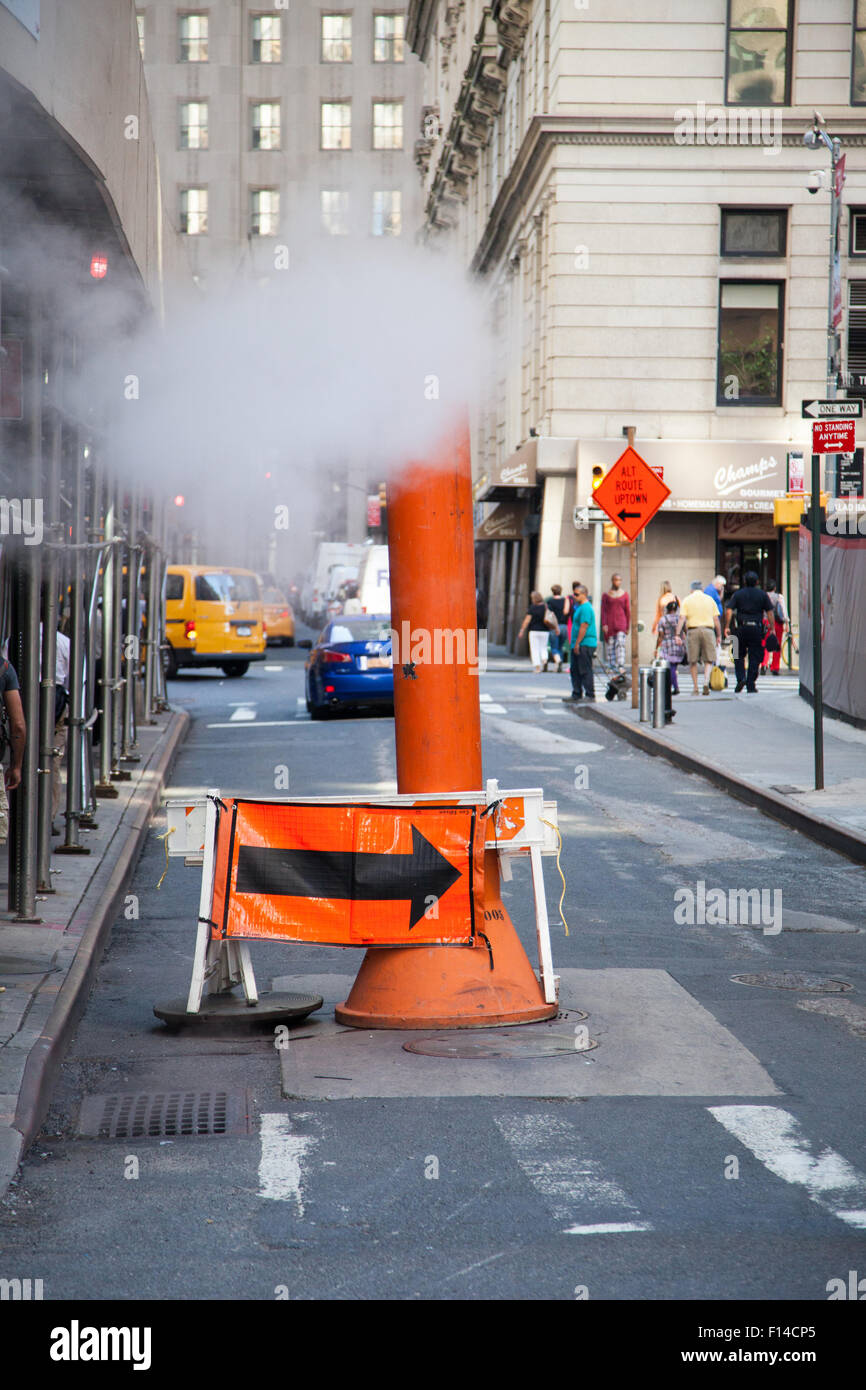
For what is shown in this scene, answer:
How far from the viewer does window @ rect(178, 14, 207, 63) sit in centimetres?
870

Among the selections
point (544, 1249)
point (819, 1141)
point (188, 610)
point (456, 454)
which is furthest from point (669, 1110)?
point (188, 610)

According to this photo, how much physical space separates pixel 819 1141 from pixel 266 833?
269cm

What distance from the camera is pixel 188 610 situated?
105 feet

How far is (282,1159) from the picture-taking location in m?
5.30

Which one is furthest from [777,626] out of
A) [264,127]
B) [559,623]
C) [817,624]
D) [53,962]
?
[53,962]

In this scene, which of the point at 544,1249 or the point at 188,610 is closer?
the point at 544,1249

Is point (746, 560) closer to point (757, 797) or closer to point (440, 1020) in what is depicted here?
point (757, 797)

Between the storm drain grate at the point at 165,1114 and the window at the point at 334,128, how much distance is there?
4707 millimetres

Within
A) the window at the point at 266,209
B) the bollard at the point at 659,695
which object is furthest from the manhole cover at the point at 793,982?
the bollard at the point at 659,695

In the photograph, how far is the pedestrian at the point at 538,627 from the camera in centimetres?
3216

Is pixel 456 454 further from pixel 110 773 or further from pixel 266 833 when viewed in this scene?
pixel 110 773

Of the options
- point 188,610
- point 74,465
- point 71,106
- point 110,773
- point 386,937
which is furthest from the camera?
point 188,610

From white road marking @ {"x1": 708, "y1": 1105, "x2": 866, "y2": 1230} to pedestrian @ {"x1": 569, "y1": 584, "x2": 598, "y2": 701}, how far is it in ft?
60.6

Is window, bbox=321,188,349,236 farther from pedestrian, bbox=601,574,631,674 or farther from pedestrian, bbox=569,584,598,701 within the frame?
pedestrian, bbox=601,574,631,674
